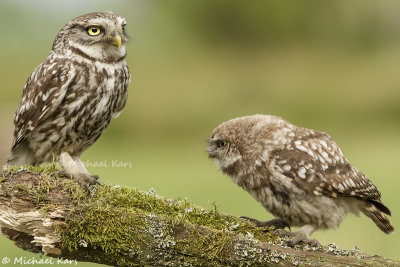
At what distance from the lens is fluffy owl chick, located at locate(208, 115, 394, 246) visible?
435 cm

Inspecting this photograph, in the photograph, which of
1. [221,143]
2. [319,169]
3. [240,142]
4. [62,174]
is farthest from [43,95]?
[319,169]

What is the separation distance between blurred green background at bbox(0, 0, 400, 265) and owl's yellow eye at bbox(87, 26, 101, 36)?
4.09 metres

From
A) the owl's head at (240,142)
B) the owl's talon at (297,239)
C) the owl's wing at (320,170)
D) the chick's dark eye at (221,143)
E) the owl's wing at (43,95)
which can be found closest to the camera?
the owl's talon at (297,239)

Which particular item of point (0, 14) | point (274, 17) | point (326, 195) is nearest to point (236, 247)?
point (326, 195)

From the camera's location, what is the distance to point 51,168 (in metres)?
4.48

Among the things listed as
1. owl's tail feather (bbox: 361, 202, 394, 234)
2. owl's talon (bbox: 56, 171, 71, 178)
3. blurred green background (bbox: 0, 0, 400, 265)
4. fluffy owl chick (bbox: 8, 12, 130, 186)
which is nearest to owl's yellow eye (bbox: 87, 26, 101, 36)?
fluffy owl chick (bbox: 8, 12, 130, 186)

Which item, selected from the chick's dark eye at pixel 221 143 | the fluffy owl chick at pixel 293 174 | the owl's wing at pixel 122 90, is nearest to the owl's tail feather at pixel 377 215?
the fluffy owl chick at pixel 293 174

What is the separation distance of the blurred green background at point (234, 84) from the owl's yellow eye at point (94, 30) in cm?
409

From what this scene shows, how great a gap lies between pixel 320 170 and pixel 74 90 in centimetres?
180

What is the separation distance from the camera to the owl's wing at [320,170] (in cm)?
433

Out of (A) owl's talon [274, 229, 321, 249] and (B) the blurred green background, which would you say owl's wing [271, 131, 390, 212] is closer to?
(A) owl's talon [274, 229, 321, 249]

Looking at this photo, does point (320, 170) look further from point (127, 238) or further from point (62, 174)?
point (62, 174)

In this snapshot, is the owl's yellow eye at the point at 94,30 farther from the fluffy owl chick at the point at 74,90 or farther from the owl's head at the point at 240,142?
the owl's head at the point at 240,142

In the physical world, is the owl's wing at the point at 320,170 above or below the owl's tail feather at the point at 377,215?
above
